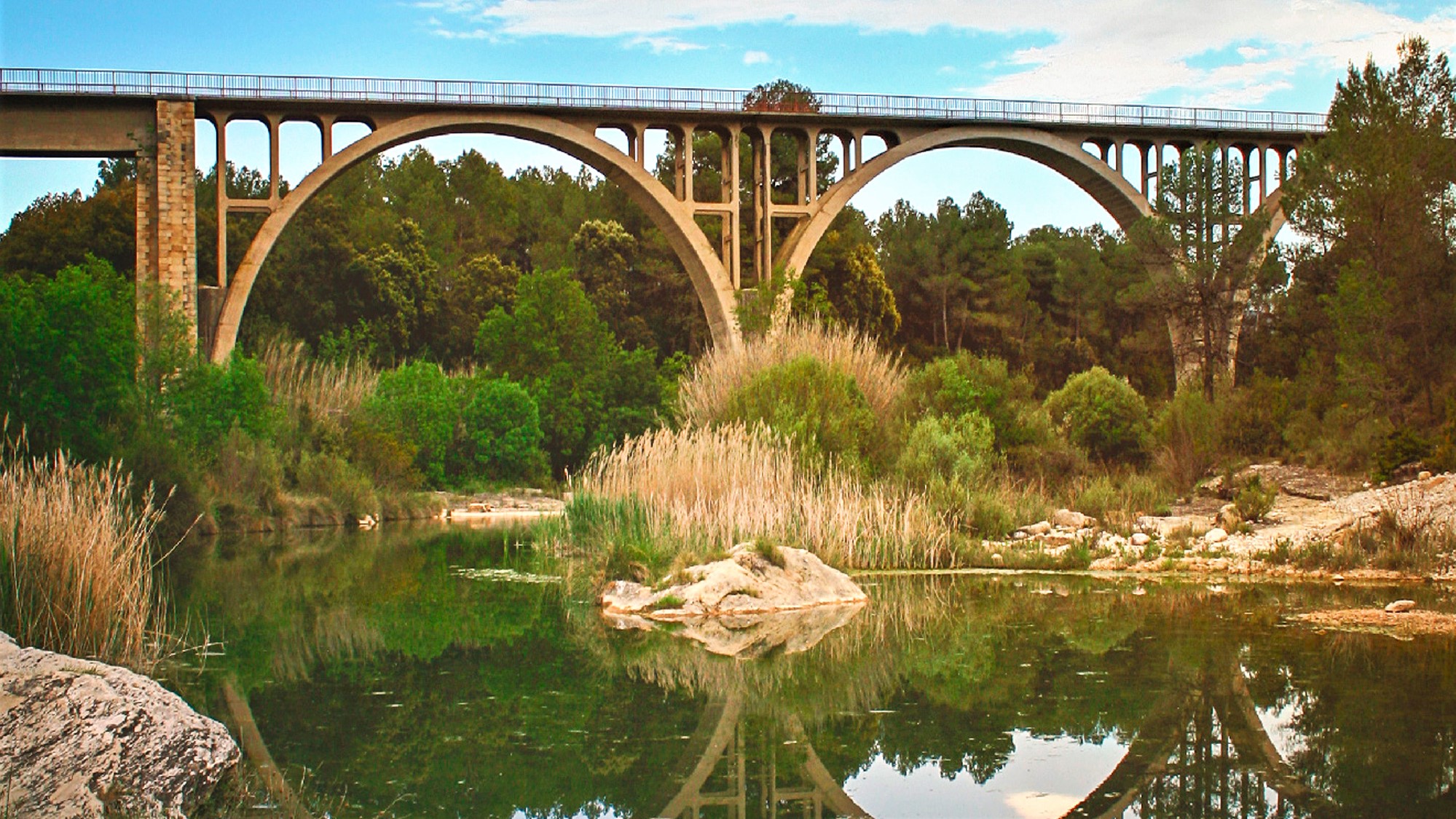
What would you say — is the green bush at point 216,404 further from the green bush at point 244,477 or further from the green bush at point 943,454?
the green bush at point 943,454

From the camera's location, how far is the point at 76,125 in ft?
91.0

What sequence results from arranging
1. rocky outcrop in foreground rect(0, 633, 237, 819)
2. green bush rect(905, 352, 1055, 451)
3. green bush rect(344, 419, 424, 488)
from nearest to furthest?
rocky outcrop in foreground rect(0, 633, 237, 819)
green bush rect(905, 352, 1055, 451)
green bush rect(344, 419, 424, 488)

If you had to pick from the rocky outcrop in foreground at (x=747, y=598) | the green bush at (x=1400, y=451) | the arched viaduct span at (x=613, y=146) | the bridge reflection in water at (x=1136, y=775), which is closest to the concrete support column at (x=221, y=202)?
the arched viaduct span at (x=613, y=146)

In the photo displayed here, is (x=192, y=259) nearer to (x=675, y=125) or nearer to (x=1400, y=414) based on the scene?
(x=675, y=125)

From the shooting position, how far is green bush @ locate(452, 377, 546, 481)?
30.6 metres

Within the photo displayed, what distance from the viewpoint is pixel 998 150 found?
112 feet

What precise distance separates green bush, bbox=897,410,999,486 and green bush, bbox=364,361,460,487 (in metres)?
14.1

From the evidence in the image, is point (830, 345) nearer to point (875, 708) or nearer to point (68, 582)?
point (875, 708)

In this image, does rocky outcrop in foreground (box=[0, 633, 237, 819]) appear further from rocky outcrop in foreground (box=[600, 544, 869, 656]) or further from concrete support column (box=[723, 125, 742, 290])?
concrete support column (box=[723, 125, 742, 290])

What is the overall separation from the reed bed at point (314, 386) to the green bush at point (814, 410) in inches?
507

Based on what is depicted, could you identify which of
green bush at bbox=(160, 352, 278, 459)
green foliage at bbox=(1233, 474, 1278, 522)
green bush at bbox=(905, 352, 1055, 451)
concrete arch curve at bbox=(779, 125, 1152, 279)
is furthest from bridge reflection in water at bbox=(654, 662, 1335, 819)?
concrete arch curve at bbox=(779, 125, 1152, 279)

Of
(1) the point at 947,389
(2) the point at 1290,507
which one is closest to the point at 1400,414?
(2) the point at 1290,507

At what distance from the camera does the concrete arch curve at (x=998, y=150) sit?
32.4 metres

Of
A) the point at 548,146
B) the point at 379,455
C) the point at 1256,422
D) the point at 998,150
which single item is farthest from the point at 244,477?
the point at 998,150
